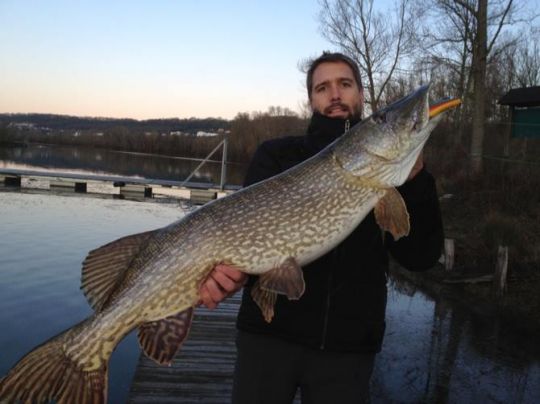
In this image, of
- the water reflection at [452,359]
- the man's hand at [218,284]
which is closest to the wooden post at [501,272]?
the water reflection at [452,359]

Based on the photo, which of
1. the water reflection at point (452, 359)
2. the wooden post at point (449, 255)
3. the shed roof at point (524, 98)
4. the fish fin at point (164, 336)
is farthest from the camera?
the shed roof at point (524, 98)

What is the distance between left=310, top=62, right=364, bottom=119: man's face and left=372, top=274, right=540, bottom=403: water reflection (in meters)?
3.48

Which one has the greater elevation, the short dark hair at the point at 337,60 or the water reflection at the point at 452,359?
the short dark hair at the point at 337,60

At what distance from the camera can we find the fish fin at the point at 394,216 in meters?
2.03

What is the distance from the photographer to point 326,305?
2.05m

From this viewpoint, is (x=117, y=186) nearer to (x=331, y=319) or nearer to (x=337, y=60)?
(x=337, y=60)

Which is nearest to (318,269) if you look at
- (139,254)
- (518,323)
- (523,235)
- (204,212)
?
(204,212)

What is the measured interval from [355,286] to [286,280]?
1.13ft

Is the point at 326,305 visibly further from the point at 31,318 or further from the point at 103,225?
the point at 103,225

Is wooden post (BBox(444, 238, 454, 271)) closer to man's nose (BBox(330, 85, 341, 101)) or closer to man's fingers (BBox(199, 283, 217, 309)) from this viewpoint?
man's nose (BBox(330, 85, 341, 101))

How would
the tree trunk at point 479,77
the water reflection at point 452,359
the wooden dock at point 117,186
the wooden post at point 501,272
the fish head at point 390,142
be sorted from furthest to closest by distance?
the wooden dock at point 117,186
the tree trunk at point 479,77
the wooden post at point 501,272
the water reflection at point 452,359
the fish head at point 390,142

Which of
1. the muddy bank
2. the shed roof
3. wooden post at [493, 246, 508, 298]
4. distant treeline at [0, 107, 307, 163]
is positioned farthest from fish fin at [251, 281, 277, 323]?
distant treeline at [0, 107, 307, 163]

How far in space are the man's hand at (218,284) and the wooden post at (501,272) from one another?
679cm

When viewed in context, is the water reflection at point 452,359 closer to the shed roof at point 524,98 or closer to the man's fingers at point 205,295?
the man's fingers at point 205,295
